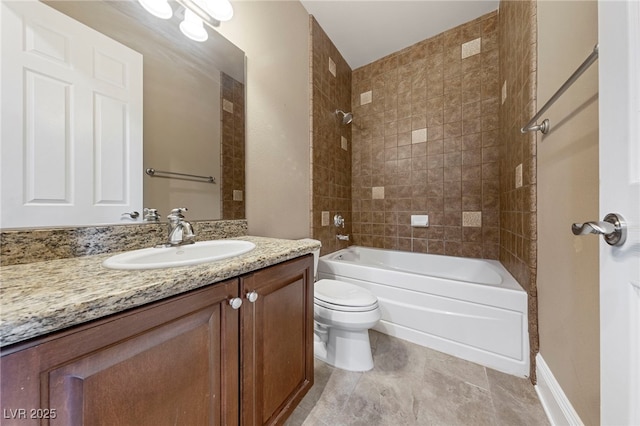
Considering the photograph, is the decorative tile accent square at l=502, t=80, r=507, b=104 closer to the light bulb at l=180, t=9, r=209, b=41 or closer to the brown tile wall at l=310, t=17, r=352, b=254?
the brown tile wall at l=310, t=17, r=352, b=254

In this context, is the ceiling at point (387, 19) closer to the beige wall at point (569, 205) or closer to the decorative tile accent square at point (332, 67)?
the decorative tile accent square at point (332, 67)

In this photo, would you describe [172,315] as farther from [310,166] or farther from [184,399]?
[310,166]

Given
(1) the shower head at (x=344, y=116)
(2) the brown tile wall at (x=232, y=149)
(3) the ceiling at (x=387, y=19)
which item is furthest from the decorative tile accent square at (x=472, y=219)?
(2) the brown tile wall at (x=232, y=149)

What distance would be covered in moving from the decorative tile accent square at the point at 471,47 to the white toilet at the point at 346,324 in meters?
2.34

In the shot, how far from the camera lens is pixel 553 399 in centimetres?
102

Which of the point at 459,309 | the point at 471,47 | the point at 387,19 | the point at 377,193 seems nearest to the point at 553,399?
the point at 459,309

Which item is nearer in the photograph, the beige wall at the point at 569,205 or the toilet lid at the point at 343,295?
the beige wall at the point at 569,205

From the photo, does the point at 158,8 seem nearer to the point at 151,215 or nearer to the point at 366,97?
the point at 151,215

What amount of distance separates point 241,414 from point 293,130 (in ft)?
5.59

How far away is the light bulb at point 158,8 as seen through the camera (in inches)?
38.7

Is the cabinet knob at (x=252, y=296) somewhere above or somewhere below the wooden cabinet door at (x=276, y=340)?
above

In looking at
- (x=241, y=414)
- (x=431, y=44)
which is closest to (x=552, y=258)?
(x=241, y=414)

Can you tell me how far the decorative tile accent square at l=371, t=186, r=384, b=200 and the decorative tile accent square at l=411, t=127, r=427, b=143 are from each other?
0.59 m

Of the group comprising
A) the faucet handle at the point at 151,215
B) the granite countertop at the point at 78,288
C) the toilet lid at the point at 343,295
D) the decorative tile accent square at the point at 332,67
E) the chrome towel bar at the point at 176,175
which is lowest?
the toilet lid at the point at 343,295
